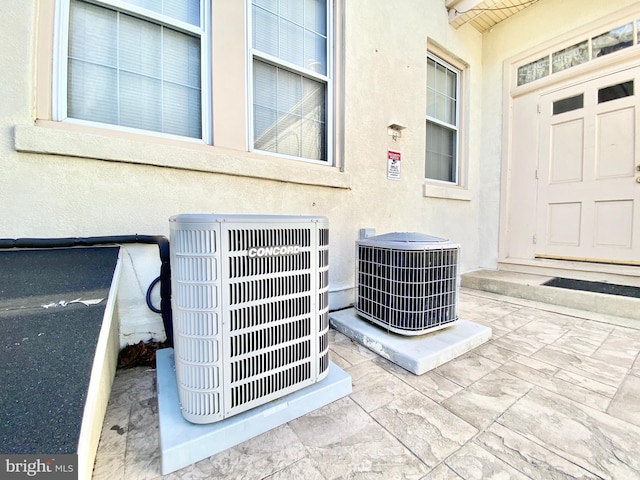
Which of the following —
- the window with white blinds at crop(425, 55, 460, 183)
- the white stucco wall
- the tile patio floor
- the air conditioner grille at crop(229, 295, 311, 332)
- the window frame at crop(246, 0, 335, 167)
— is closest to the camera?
the tile patio floor

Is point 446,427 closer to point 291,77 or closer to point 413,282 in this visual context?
point 413,282

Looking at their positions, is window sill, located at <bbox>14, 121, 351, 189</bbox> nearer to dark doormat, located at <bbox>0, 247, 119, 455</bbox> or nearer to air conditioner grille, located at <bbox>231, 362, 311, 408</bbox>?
dark doormat, located at <bbox>0, 247, 119, 455</bbox>

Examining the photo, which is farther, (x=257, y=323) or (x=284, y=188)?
(x=284, y=188)

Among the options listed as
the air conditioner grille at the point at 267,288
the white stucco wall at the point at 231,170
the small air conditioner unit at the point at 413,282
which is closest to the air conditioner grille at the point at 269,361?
the air conditioner grille at the point at 267,288

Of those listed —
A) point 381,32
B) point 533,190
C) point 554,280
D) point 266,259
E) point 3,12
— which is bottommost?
point 554,280

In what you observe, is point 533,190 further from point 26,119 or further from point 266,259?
point 26,119

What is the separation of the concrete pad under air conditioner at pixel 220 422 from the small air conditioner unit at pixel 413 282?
655 mm

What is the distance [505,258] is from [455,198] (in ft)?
3.78

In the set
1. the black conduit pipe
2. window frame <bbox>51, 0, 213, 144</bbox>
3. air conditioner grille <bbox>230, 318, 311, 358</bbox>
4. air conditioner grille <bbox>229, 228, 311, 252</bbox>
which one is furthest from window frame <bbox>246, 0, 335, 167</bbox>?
air conditioner grille <bbox>230, 318, 311, 358</bbox>

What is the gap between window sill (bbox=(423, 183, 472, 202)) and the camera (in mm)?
3191

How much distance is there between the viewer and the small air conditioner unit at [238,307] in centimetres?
97

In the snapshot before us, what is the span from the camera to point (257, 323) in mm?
1058

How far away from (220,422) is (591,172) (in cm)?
429

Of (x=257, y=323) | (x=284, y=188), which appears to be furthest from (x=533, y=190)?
(x=257, y=323)
